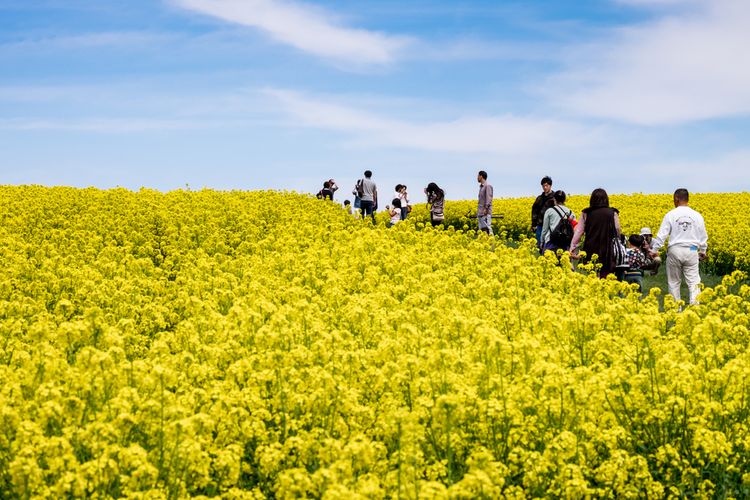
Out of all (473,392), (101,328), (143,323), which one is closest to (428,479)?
(473,392)

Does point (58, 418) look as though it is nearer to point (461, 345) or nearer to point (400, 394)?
point (400, 394)

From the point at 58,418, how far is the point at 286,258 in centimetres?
1096

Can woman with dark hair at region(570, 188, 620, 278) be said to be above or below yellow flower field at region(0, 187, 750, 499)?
above

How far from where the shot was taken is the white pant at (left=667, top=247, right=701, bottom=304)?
1712cm

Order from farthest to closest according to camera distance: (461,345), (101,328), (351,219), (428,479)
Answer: (351,219)
(101,328)
(461,345)
(428,479)

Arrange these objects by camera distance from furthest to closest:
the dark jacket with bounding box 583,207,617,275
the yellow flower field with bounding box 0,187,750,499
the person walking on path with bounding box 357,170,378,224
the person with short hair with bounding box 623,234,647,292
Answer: the person walking on path with bounding box 357,170,378,224 → the person with short hair with bounding box 623,234,647,292 → the dark jacket with bounding box 583,207,617,275 → the yellow flower field with bounding box 0,187,750,499

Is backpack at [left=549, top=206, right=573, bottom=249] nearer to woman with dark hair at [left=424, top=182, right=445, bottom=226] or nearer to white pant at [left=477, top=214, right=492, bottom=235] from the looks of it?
white pant at [left=477, top=214, right=492, bottom=235]

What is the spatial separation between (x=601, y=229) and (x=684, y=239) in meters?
1.96


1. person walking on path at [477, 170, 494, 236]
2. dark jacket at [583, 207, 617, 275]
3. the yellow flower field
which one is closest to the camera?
the yellow flower field

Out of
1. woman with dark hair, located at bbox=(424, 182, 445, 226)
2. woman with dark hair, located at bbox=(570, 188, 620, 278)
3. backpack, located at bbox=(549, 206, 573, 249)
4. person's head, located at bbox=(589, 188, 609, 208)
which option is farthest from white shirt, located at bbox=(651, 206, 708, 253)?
woman with dark hair, located at bbox=(424, 182, 445, 226)

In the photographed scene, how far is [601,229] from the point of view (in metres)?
16.7

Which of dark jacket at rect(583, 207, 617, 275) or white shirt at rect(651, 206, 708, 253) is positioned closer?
dark jacket at rect(583, 207, 617, 275)

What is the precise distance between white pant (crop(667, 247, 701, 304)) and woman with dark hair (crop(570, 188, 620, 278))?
5.08 ft

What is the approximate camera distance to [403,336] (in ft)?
31.9
